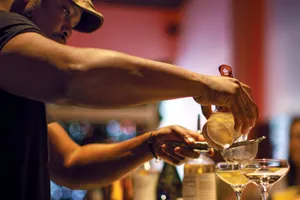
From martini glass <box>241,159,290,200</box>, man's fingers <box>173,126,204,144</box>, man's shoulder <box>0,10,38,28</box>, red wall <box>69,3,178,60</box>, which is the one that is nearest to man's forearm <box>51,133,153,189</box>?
man's fingers <box>173,126,204,144</box>

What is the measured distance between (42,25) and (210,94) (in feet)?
1.69

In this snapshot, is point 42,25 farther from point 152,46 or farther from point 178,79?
point 152,46

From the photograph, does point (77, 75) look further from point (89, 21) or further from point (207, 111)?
point (89, 21)

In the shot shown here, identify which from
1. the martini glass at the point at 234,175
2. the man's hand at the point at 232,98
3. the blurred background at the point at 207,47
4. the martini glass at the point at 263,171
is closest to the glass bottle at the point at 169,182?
the blurred background at the point at 207,47

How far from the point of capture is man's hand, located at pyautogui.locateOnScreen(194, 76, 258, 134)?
0.99 m

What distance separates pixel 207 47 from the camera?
14.3ft

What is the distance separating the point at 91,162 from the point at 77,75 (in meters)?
0.78

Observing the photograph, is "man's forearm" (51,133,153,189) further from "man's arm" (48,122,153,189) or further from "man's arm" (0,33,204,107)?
"man's arm" (0,33,204,107)

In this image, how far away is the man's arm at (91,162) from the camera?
1.58 m

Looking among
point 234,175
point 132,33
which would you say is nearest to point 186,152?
point 234,175

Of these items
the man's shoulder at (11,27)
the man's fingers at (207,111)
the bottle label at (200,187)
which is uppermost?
the man's shoulder at (11,27)

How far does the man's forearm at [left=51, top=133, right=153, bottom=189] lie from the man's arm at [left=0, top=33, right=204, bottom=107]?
2.06ft

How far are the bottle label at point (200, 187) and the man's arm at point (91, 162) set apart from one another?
0.89 ft

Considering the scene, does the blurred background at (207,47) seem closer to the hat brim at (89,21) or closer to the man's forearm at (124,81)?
the hat brim at (89,21)
